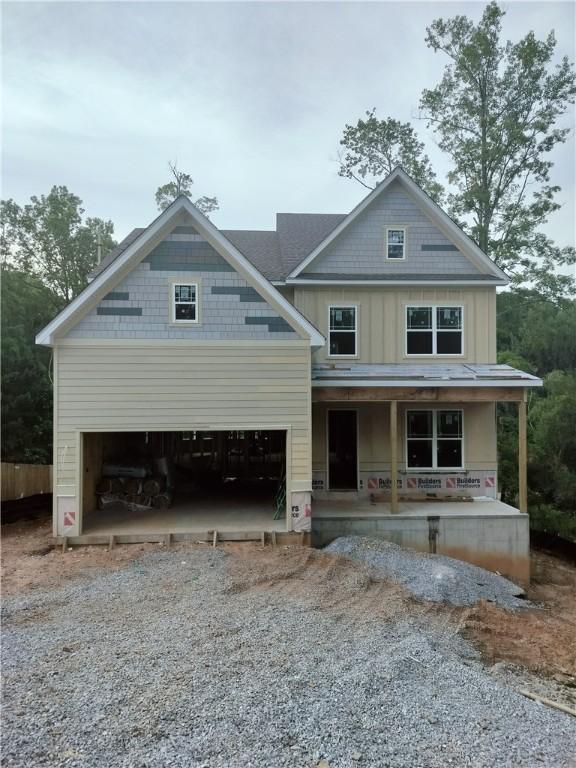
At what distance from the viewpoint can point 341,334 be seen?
1248 centimetres

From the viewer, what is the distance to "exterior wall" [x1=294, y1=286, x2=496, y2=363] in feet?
40.9

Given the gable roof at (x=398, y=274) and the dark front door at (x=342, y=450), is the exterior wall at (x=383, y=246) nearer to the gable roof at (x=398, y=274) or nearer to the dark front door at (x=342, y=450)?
the gable roof at (x=398, y=274)

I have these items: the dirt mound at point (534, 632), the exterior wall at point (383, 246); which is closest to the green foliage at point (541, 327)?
the exterior wall at point (383, 246)

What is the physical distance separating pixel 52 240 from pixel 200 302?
80.5ft

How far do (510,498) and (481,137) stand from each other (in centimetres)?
A: 1582

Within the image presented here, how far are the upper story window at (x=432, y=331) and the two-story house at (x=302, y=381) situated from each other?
0.04 meters

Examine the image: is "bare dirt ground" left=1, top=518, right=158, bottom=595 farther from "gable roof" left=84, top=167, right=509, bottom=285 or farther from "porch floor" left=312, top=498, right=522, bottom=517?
"gable roof" left=84, top=167, right=509, bottom=285

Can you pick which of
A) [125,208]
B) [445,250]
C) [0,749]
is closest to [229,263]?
[445,250]

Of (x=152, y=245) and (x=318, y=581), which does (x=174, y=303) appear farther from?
(x=318, y=581)

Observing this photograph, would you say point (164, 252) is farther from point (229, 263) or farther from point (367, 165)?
point (367, 165)

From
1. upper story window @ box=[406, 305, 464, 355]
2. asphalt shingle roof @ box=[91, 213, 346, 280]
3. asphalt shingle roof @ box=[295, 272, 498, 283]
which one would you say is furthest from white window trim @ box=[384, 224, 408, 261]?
asphalt shingle roof @ box=[91, 213, 346, 280]

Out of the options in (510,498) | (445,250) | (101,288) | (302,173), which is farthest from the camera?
(302,173)

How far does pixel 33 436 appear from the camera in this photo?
16719 mm

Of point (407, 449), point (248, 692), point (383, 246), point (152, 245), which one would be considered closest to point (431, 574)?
point (407, 449)
